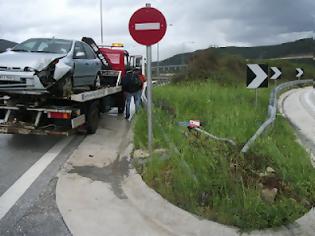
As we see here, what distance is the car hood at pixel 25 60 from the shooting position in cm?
928

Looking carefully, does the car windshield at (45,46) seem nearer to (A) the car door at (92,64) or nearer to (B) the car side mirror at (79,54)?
(B) the car side mirror at (79,54)

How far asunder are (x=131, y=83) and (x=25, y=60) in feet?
16.8

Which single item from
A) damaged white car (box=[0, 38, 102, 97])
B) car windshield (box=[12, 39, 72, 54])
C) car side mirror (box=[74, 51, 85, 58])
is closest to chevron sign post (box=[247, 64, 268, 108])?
car side mirror (box=[74, 51, 85, 58])

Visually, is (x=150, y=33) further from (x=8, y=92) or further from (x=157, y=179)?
(x=8, y=92)

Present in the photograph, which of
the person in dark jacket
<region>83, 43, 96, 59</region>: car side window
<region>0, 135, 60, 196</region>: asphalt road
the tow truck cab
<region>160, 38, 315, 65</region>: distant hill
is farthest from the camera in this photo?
<region>160, 38, 315, 65</region>: distant hill

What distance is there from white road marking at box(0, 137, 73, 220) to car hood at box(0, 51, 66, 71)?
5.45ft

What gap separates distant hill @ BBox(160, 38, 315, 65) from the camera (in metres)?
46.4

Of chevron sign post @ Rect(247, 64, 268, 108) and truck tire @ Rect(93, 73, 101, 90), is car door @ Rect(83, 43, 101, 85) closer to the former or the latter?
truck tire @ Rect(93, 73, 101, 90)

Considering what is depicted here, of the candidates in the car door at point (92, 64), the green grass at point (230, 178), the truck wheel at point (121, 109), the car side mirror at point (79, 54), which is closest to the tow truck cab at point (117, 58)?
the truck wheel at point (121, 109)

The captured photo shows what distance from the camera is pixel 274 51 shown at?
7356 centimetres

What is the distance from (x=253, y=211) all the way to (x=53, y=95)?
216 inches

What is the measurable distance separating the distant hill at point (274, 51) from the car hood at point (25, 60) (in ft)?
98.9

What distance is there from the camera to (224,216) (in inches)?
207

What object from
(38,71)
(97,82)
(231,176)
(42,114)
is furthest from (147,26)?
(97,82)
